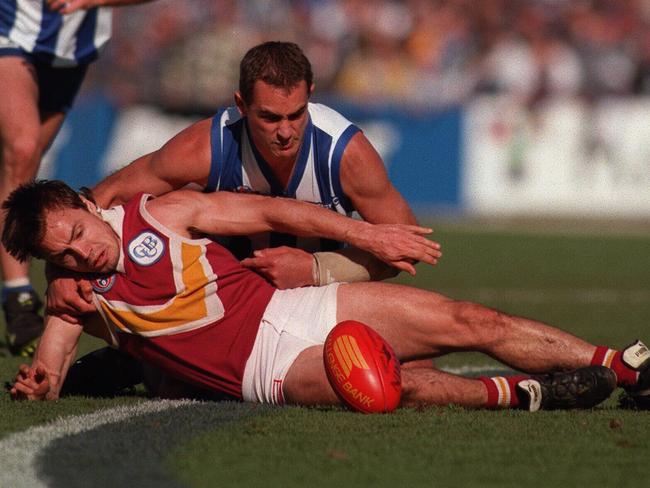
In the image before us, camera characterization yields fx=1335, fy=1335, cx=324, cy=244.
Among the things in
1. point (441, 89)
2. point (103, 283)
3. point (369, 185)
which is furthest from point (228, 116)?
point (441, 89)

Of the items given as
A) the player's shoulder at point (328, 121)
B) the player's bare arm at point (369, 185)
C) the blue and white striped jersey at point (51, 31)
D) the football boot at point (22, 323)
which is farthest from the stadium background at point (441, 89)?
the player's bare arm at point (369, 185)

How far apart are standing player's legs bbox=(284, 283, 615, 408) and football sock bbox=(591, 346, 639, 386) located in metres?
0.04

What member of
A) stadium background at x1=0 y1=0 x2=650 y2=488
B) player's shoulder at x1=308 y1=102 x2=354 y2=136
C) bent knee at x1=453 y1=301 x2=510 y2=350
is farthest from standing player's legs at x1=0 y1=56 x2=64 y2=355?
stadium background at x1=0 y1=0 x2=650 y2=488

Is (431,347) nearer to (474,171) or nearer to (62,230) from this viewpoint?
(62,230)

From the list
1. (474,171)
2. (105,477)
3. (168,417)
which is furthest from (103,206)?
(474,171)

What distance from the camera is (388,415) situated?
5512mm

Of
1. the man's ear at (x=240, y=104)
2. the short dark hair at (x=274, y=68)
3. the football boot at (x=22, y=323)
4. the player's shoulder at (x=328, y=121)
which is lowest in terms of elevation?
the football boot at (x=22, y=323)

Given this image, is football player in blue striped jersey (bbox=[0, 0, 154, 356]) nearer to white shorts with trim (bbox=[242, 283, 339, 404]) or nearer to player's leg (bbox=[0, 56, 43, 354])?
player's leg (bbox=[0, 56, 43, 354])

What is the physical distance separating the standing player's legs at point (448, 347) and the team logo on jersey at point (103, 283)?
0.88 meters

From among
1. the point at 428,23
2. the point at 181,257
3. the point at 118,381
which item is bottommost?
the point at 118,381

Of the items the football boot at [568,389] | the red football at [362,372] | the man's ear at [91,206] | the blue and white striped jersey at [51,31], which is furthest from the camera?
the blue and white striped jersey at [51,31]

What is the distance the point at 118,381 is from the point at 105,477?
2.17 meters

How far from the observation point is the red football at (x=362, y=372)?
5.45 m

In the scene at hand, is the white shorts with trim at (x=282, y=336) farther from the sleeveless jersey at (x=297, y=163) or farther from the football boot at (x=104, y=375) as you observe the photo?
the football boot at (x=104, y=375)
